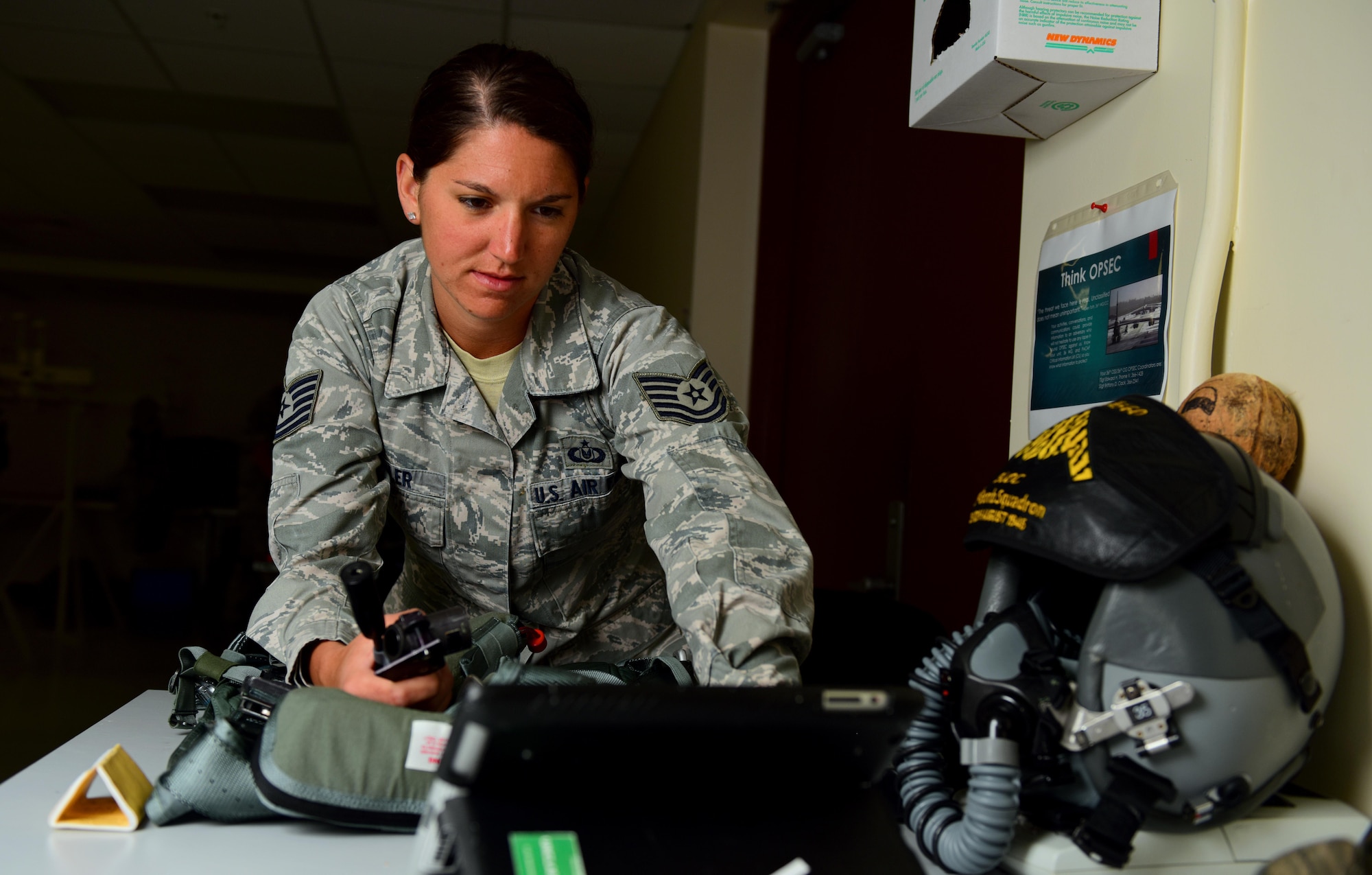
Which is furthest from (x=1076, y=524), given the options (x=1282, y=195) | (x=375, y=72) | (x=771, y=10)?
(x=375, y=72)

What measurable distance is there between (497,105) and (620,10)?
2251 millimetres

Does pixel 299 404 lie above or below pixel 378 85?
below

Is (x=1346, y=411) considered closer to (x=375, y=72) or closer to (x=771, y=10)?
(x=771, y=10)

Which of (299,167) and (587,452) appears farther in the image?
(299,167)

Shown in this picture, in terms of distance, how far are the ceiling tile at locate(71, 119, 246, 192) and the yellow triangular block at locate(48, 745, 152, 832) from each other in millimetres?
4692

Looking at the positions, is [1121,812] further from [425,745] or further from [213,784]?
[213,784]

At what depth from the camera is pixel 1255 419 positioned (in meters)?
0.76

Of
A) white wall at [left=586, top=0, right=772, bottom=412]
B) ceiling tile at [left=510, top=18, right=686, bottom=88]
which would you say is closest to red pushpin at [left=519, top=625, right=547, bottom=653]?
white wall at [left=586, top=0, right=772, bottom=412]

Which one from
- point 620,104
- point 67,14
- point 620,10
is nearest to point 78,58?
point 67,14

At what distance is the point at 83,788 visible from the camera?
2.42 ft

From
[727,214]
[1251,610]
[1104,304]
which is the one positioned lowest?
[1251,610]

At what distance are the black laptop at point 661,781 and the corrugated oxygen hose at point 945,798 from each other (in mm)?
96

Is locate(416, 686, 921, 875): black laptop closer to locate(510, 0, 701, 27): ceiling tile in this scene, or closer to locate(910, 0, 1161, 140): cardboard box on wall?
locate(910, 0, 1161, 140): cardboard box on wall

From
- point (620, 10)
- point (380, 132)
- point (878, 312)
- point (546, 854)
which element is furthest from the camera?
point (380, 132)
